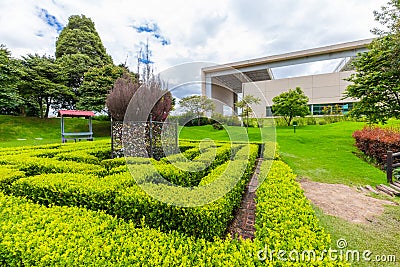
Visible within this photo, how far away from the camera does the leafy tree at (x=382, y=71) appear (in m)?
7.11

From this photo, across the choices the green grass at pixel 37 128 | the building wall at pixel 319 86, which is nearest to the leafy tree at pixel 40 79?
the green grass at pixel 37 128

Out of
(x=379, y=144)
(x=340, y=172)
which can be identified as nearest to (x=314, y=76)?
(x=379, y=144)

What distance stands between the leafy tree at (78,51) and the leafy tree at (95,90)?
73.1 inches

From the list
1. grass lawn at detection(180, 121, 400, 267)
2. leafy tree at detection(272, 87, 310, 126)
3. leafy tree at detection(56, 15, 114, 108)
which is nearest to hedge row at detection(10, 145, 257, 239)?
grass lawn at detection(180, 121, 400, 267)

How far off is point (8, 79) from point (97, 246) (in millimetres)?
18477

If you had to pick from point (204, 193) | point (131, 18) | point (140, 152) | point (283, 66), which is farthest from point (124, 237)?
point (283, 66)

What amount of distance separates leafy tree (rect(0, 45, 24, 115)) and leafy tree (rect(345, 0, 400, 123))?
20.7m

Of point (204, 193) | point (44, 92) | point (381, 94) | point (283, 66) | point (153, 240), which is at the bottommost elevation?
point (153, 240)

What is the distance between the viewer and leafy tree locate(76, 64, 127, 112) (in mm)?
16062

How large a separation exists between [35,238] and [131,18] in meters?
6.41

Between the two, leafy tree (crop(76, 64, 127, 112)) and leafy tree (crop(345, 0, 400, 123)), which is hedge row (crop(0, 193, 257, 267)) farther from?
leafy tree (crop(76, 64, 127, 112))

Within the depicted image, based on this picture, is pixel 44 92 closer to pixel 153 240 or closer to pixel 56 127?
pixel 56 127

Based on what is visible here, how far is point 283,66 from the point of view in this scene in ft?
71.4

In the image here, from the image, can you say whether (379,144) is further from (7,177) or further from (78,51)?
(78,51)
